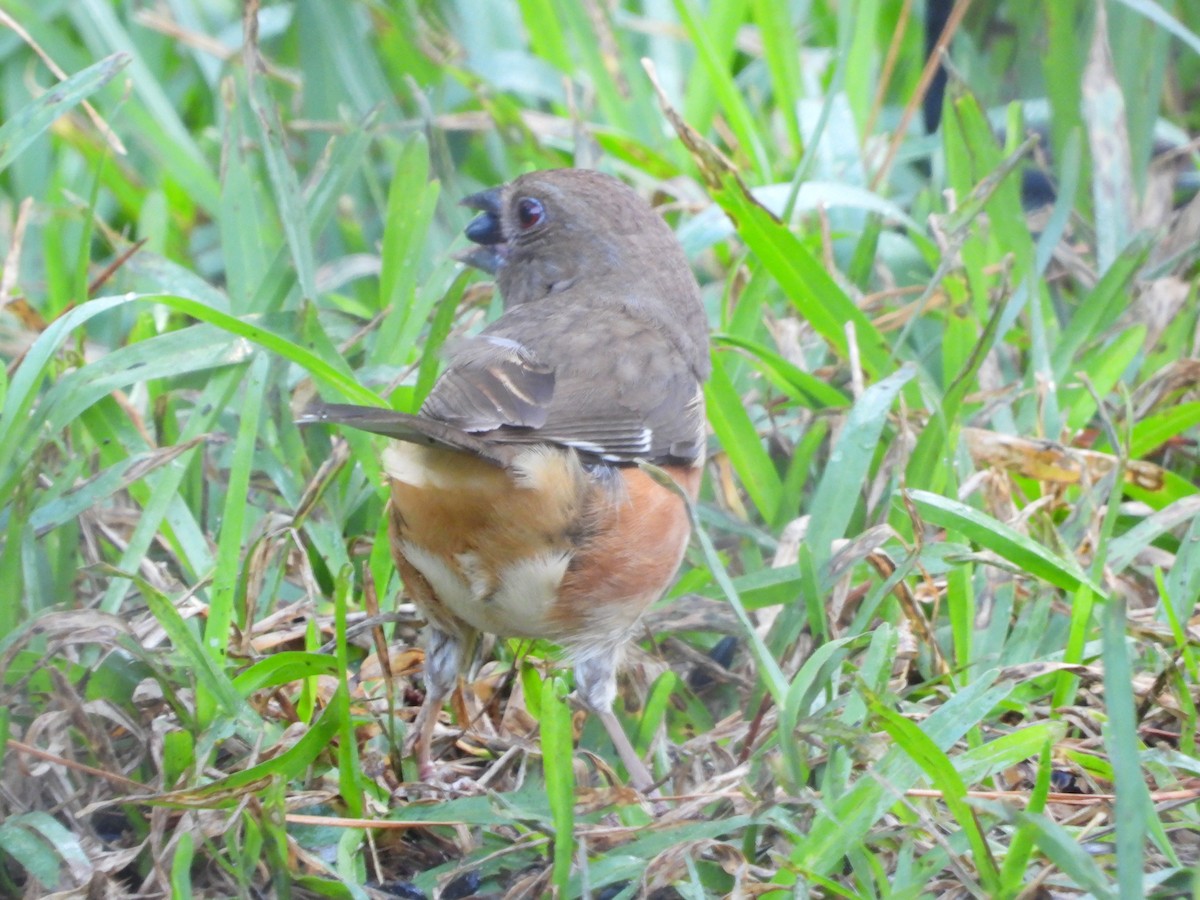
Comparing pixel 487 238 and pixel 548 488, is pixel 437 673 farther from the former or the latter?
pixel 487 238

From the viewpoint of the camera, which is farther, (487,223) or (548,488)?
(487,223)

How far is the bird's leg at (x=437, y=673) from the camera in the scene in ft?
9.71

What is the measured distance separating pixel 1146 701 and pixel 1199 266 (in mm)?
2061

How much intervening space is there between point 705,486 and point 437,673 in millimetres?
1172

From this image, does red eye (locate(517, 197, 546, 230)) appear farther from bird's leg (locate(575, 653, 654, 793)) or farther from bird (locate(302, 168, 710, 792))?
bird's leg (locate(575, 653, 654, 793))

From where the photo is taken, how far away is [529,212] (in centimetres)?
391

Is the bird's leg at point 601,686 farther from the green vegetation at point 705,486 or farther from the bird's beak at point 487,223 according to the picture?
the bird's beak at point 487,223

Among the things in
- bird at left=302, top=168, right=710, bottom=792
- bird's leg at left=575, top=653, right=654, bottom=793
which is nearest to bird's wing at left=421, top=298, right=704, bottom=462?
bird at left=302, top=168, right=710, bottom=792

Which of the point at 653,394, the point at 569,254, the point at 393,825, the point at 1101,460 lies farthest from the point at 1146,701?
the point at 569,254

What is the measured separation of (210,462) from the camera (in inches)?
143

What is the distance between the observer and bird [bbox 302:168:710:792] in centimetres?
278

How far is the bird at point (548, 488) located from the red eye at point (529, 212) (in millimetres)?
386

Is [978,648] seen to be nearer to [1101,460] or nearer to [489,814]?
[1101,460]

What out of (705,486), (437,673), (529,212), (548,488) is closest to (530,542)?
(548,488)
